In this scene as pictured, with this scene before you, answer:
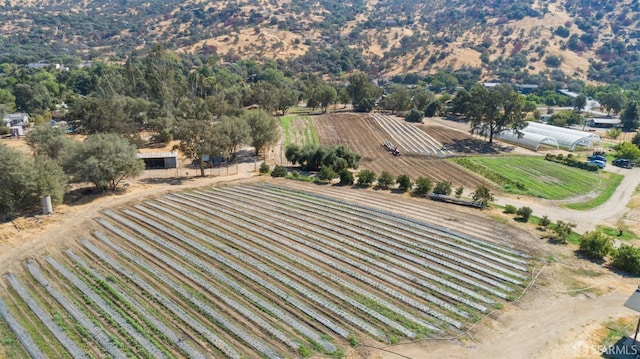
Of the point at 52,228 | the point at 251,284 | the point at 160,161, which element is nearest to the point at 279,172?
the point at 160,161

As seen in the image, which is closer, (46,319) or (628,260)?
(46,319)

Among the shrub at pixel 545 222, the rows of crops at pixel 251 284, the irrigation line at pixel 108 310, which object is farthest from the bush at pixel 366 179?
the irrigation line at pixel 108 310

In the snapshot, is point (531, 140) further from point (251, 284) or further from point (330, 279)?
point (251, 284)

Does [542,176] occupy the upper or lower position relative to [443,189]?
lower

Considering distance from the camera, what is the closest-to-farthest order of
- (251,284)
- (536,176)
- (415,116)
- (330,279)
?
(251,284) < (330,279) < (536,176) < (415,116)

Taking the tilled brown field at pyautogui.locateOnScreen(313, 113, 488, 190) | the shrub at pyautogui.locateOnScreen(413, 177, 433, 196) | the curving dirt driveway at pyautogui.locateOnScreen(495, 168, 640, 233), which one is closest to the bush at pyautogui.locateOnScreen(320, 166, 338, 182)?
the tilled brown field at pyautogui.locateOnScreen(313, 113, 488, 190)

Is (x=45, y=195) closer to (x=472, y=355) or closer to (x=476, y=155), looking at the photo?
(x=472, y=355)
